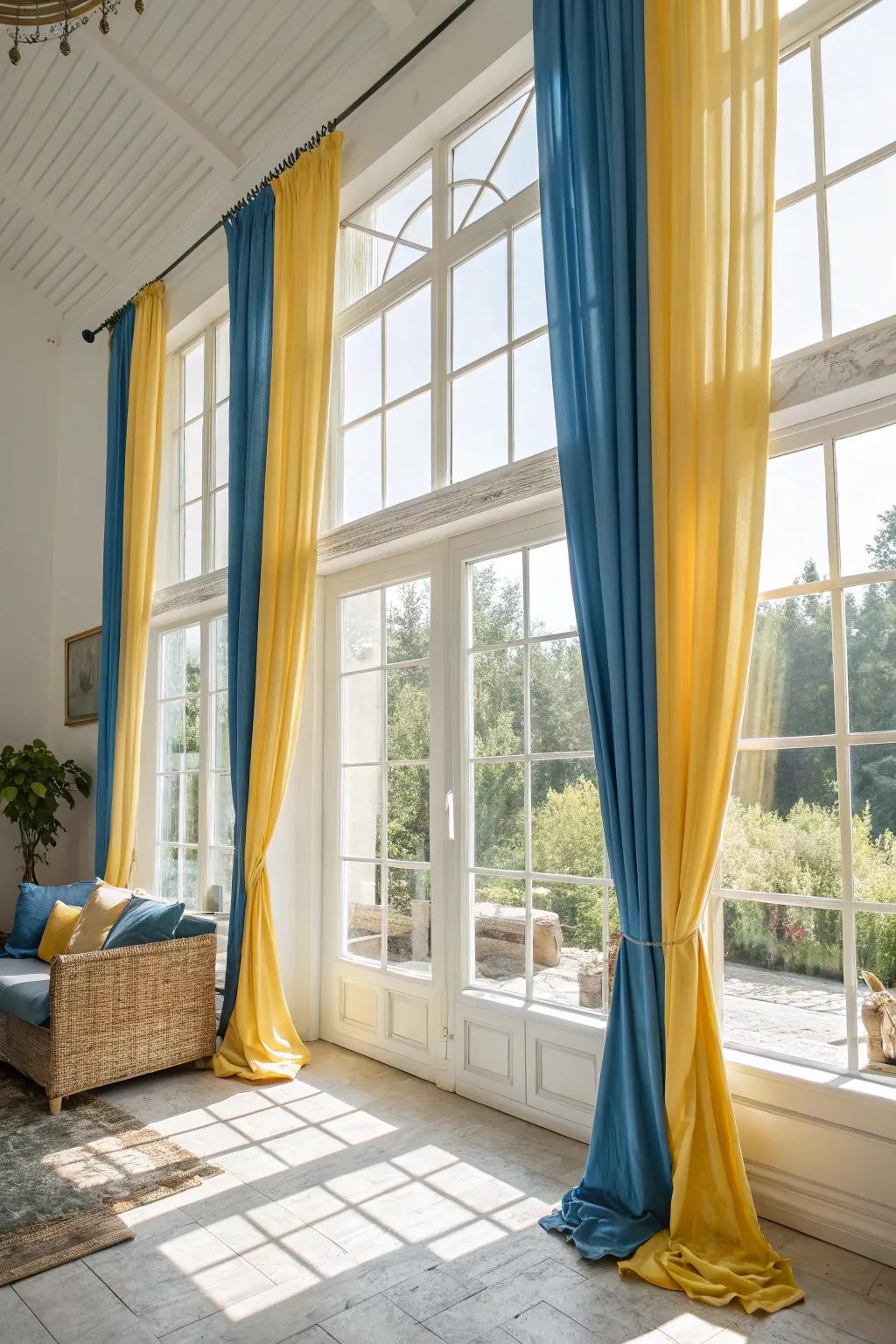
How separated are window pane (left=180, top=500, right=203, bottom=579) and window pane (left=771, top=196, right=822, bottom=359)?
394 cm

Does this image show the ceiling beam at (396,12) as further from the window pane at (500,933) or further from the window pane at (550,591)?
the window pane at (500,933)

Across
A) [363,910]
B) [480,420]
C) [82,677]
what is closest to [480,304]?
[480,420]

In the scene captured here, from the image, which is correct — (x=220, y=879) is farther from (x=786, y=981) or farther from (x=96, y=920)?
(x=786, y=981)

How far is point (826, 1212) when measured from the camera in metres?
2.70

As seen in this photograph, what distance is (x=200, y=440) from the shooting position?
617cm

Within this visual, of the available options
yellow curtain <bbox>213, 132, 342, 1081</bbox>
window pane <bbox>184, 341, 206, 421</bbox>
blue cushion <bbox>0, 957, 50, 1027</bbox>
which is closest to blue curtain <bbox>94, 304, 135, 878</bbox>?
window pane <bbox>184, 341, 206, 421</bbox>

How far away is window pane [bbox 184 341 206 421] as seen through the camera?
20.5ft

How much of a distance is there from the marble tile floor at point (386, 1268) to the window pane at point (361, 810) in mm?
1343

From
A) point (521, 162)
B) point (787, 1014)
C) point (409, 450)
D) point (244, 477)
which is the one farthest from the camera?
point (244, 477)

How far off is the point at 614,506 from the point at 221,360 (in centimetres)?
376

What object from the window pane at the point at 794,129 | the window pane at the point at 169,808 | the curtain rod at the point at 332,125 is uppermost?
the curtain rod at the point at 332,125

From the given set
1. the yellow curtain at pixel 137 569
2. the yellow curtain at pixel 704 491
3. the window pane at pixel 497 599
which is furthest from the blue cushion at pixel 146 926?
the yellow curtain at pixel 704 491

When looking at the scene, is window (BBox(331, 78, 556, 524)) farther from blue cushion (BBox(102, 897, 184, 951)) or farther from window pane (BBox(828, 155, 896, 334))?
blue cushion (BBox(102, 897, 184, 951))

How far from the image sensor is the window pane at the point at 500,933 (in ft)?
12.5
